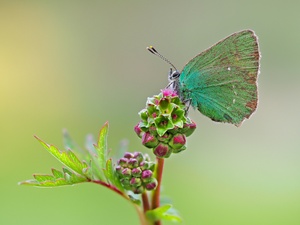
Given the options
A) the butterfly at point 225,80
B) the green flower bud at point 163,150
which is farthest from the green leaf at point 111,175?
the butterfly at point 225,80

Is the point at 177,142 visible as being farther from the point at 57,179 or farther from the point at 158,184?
the point at 57,179

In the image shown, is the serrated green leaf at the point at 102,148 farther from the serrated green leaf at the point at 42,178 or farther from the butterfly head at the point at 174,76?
the butterfly head at the point at 174,76

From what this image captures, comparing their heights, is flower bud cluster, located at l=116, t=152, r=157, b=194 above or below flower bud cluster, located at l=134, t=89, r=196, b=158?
below

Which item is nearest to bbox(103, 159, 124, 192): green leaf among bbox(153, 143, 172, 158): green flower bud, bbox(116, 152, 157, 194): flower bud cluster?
bbox(116, 152, 157, 194): flower bud cluster

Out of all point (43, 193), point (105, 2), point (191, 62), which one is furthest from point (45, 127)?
point (105, 2)

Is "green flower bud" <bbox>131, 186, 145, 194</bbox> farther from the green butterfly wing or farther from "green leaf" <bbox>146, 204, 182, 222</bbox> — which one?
the green butterfly wing

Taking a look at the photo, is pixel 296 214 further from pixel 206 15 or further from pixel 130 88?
pixel 206 15
